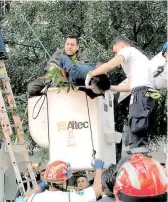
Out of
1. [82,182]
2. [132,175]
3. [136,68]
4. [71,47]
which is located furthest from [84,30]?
[132,175]

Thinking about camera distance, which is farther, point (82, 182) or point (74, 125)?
point (82, 182)

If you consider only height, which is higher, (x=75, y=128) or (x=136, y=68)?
(x=136, y=68)

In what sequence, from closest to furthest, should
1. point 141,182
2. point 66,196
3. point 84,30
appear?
1. point 141,182
2. point 66,196
3. point 84,30

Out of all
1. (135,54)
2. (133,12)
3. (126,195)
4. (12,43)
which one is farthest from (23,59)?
(126,195)

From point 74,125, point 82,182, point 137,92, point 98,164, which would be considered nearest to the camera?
point 137,92

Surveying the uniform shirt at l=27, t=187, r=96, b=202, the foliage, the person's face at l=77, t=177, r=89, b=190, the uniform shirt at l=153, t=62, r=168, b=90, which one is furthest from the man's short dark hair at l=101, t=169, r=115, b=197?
the foliage

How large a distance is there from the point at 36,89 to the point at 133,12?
5.11 metres

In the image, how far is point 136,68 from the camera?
3.88m

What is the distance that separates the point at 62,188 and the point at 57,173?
114 mm

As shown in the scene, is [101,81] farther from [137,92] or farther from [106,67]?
[137,92]

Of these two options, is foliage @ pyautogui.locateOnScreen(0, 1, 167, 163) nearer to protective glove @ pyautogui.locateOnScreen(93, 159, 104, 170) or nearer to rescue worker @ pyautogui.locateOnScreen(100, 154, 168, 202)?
protective glove @ pyautogui.locateOnScreen(93, 159, 104, 170)

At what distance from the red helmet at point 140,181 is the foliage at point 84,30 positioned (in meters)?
6.28

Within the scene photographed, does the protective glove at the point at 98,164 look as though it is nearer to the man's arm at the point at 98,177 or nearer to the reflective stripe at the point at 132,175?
the man's arm at the point at 98,177

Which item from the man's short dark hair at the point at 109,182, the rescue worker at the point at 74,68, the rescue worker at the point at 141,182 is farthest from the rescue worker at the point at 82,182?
the rescue worker at the point at 141,182
